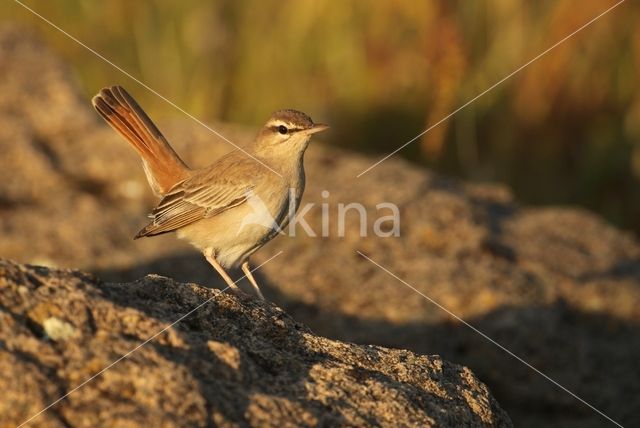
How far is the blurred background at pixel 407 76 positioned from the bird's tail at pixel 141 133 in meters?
3.60

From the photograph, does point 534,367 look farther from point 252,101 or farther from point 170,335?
point 252,101

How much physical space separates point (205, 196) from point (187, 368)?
330cm

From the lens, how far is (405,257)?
23.5 feet

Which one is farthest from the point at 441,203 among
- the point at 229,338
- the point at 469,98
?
the point at 229,338

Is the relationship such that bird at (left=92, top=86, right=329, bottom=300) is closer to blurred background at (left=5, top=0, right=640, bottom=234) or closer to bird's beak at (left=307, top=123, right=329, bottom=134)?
bird's beak at (left=307, top=123, right=329, bottom=134)

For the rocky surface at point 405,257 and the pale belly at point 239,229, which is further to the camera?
the rocky surface at point 405,257

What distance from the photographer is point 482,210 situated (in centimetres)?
812

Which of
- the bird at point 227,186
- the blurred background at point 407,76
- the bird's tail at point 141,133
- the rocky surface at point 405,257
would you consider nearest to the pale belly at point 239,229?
the bird at point 227,186

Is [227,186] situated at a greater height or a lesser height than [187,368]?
lesser

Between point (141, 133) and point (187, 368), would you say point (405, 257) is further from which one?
point (187, 368)

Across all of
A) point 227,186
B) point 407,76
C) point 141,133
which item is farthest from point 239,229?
point 407,76

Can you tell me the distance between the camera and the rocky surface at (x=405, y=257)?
21.2ft

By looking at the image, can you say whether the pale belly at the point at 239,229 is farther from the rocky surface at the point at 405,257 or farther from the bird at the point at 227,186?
the rocky surface at the point at 405,257

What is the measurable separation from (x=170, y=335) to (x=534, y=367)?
153 inches
